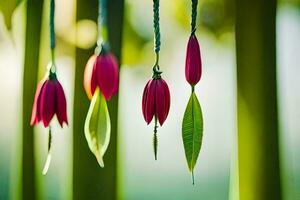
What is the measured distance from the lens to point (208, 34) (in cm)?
78

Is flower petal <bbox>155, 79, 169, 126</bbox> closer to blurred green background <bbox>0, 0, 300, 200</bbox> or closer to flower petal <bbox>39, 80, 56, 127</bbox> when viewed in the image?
flower petal <bbox>39, 80, 56, 127</bbox>

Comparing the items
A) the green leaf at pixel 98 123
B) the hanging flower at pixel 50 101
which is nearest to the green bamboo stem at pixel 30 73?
the hanging flower at pixel 50 101

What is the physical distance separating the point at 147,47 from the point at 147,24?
0.13 feet

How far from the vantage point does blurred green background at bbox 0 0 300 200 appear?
2.39 ft

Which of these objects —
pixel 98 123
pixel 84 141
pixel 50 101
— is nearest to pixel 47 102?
pixel 50 101

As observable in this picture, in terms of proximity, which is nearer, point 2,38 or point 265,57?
point 265,57

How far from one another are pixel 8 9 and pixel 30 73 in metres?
0.12

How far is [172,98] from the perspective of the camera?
795 mm

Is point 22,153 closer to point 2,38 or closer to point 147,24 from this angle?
point 2,38

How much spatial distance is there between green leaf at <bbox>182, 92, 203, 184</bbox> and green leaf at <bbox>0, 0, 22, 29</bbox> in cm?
45

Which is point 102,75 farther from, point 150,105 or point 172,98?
point 172,98

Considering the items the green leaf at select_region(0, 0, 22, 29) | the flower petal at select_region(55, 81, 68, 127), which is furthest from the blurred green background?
the flower petal at select_region(55, 81, 68, 127)

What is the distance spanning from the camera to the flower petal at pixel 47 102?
511 mm

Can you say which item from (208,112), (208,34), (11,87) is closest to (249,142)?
(208,112)
